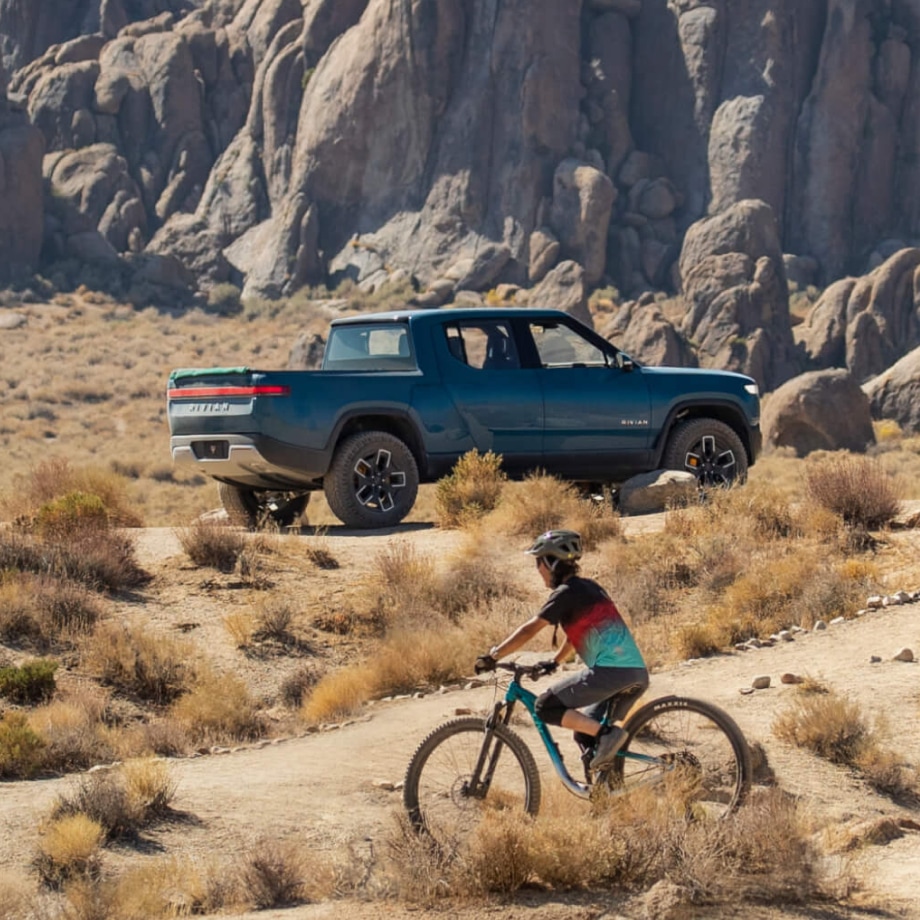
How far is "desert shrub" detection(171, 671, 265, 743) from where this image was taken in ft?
38.1

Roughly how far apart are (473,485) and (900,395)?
28812mm

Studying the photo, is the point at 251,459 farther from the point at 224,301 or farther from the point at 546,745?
the point at 224,301

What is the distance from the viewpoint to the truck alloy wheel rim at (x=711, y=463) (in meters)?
17.0

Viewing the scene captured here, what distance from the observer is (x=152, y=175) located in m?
76.4

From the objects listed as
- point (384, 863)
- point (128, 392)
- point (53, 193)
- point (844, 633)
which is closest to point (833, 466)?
point (844, 633)

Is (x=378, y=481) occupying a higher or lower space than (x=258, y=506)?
higher

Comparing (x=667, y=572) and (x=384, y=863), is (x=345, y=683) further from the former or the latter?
(x=384, y=863)

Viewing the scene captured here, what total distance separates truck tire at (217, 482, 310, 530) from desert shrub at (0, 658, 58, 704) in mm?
5027

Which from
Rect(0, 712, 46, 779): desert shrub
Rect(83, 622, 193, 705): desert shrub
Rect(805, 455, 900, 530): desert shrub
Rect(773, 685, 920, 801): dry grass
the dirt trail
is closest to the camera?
the dirt trail

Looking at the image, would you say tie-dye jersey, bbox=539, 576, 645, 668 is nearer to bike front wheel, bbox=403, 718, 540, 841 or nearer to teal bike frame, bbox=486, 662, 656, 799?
teal bike frame, bbox=486, 662, 656, 799

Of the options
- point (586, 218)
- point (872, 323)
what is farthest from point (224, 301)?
point (872, 323)

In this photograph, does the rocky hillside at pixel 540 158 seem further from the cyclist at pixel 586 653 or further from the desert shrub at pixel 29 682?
the cyclist at pixel 586 653

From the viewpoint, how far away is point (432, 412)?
53.0 feet

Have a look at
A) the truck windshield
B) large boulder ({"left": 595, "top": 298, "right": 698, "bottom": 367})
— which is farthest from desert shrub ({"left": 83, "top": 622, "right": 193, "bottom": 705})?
large boulder ({"left": 595, "top": 298, "right": 698, "bottom": 367})
